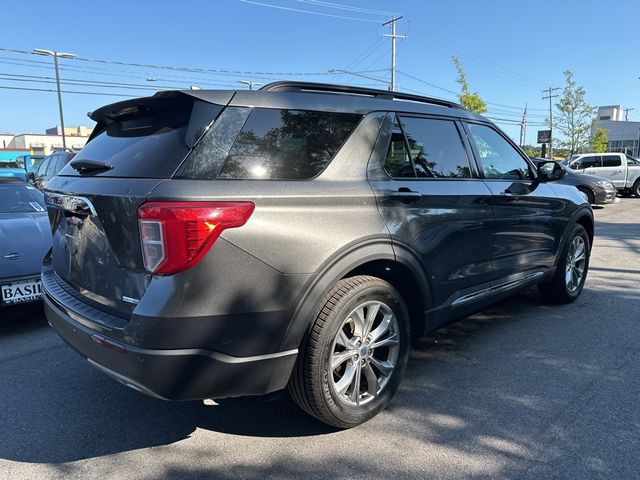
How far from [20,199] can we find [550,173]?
579cm

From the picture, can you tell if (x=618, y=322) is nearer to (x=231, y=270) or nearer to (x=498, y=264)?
(x=498, y=264)

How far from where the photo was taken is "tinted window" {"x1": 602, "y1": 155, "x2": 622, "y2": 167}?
19.5 meters

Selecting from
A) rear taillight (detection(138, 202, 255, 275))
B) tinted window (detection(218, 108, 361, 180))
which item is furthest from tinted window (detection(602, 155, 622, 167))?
rear taillight (detection(138, 202, 255, 275))

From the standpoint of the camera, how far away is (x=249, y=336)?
2.27 metres

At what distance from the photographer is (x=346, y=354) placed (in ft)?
8.87

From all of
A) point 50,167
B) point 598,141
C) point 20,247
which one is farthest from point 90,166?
point 598,141

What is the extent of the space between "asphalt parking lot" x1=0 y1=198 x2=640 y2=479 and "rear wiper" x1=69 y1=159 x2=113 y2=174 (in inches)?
59.8

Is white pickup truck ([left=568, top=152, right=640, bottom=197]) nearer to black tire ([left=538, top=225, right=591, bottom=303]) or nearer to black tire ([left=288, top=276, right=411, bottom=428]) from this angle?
black tire ([left=538, top=225, right=591, bottom=303])

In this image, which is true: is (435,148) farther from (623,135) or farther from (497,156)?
(623,135)

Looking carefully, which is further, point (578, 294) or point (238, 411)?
point (578, 294)

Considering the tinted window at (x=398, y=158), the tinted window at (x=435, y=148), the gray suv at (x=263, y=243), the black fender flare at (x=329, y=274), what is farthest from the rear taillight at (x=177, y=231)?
the tinted window at (x=435, y=148)

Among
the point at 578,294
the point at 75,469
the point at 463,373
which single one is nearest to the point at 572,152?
the point at 578,294

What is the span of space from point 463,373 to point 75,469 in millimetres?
2562

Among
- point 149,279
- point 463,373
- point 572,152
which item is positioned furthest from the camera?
point 572,152
